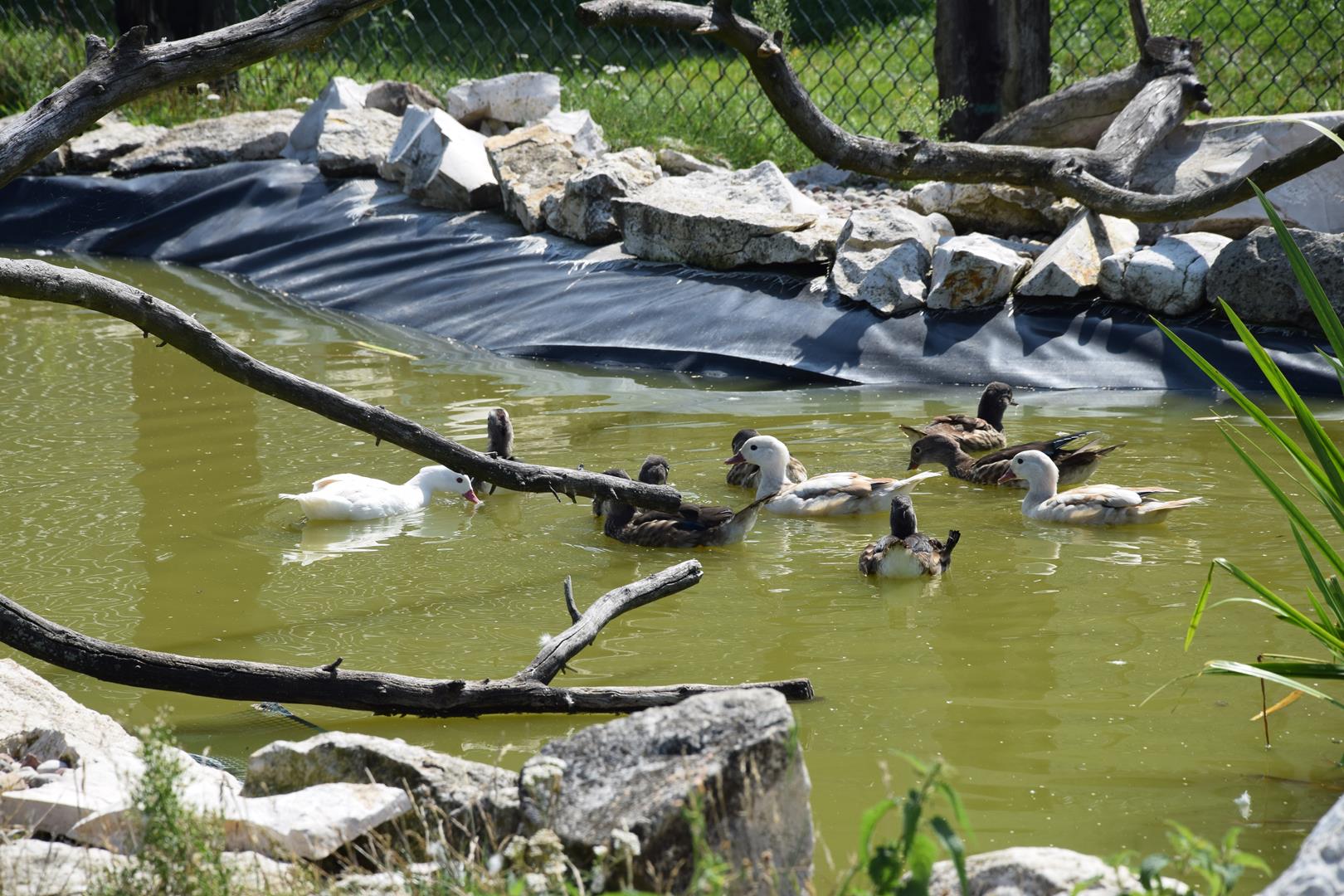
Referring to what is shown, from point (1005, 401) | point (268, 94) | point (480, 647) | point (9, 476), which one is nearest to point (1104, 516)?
point (1005, 401)

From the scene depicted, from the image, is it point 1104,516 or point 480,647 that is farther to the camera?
point 1104,516

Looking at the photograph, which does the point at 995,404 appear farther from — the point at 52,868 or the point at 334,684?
the point at 52,868

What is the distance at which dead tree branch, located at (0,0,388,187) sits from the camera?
493cm

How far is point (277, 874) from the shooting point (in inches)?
123

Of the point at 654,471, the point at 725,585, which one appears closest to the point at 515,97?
the point at 654,471

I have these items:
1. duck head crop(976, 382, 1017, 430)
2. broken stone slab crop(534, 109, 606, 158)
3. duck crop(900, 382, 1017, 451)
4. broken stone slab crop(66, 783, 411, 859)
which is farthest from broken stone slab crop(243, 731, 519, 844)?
broken stone slab crop(534, 109, 606, 158)

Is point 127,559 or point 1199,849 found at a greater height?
point 1199,849

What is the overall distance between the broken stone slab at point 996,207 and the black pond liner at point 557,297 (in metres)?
1.29

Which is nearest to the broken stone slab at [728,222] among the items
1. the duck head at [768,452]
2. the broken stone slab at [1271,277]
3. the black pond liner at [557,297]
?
the black pond liner at [557,297]

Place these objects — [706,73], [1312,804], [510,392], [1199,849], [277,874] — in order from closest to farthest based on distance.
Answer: [1199,849] → [277,874] → [1312,804] → [510,392] → [706,73]

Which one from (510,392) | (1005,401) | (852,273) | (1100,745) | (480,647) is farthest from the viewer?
(852,273)

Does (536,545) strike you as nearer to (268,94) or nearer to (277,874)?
(277,874)

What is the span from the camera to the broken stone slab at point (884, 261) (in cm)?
980

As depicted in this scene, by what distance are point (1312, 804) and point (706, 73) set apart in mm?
16144
